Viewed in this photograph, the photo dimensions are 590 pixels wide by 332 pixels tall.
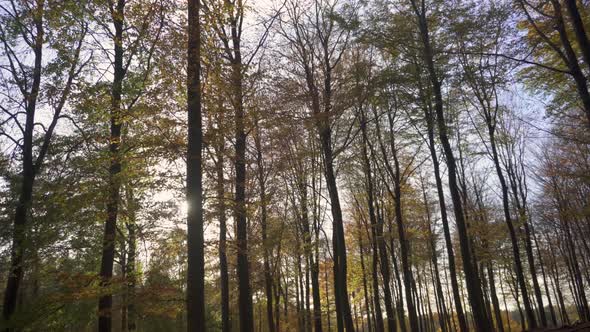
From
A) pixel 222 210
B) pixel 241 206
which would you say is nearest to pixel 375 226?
pixel 222 210

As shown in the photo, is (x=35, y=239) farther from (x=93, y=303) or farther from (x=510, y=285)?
(x=510, y=285)

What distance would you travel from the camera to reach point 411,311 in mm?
15891

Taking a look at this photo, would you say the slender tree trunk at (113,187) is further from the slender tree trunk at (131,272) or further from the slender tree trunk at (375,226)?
the slender tree trunk at (375,226)

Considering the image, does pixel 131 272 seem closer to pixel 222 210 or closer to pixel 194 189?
pixel 222 210

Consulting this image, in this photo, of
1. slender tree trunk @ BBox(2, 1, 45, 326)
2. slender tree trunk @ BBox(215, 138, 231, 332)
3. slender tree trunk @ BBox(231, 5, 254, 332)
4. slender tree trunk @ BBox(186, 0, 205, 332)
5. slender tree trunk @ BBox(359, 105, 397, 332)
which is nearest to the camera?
slender tree trunk @ BBox(186, 0, 205, 332)

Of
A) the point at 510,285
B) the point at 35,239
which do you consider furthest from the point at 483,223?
the point at 35,239

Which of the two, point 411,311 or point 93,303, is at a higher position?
point 93,303

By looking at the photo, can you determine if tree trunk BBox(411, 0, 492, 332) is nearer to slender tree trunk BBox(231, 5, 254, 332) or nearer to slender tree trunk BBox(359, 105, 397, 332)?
slender tree trunk BBox(359, 105, 397, 332)

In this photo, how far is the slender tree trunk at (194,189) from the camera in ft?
22.0

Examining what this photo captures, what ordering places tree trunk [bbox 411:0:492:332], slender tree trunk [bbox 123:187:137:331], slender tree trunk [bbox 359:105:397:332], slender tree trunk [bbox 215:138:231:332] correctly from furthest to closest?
1. slender tree trunk [bbox 359:105:397:332]
2. tree trunk [bbox 411:0:492:332]
3. slender tree trunk [bbox 215:138:231:332]
4. slender tree trunk [bbox 123:187:137:331]

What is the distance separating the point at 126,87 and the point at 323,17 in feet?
31.1

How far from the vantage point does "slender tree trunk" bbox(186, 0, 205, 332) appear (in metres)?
6.71

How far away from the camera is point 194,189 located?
7.28 m

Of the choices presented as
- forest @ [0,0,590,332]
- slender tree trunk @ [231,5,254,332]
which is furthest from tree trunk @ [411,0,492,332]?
slender tree trunk @ [231,5,254,332]
